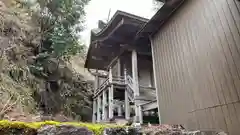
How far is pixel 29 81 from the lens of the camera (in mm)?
9922

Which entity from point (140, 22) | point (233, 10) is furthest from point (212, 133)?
point (140, 22)

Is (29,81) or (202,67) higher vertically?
(29,81)

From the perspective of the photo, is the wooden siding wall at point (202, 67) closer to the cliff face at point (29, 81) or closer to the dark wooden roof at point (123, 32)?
the dark wooden roof at point (123, 32)

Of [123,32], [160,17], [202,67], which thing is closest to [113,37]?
[123,32]

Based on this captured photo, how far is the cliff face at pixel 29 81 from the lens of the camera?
7.14 m

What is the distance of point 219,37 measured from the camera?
16.0 ft

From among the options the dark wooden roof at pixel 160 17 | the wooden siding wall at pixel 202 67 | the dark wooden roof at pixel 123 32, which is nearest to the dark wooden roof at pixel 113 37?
the dark wooden roof at pixel 123 32

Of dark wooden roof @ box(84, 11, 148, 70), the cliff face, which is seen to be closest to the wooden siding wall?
dark wooden roof @ box(84, 11, 148, 70)

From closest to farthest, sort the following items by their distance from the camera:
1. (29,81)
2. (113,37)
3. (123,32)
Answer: (123,32) → (29,81) → (113,37)

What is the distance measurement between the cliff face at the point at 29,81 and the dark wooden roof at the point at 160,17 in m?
5.25

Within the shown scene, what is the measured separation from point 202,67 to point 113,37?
18.4 feet

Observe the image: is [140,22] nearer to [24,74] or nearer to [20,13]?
[24,74]

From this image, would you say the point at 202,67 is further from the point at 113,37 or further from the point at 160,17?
the point at 113,37

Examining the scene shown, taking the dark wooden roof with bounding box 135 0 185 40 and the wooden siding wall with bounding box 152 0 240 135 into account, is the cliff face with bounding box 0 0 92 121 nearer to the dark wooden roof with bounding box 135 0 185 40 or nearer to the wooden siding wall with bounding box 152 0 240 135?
the wooden siding wall with bounding box 152 0 240 135
